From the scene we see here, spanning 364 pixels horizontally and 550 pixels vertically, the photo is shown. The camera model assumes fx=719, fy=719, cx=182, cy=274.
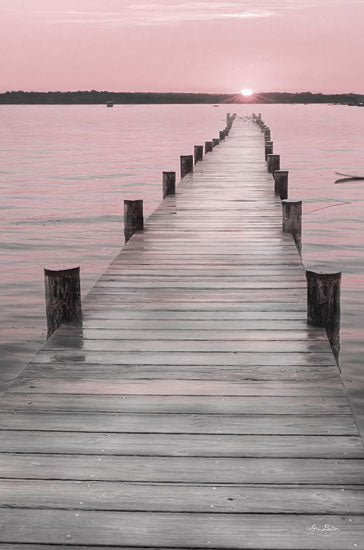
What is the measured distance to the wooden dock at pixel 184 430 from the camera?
9.95 feet

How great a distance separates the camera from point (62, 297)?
18.5 ft

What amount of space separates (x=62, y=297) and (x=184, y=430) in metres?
2.14

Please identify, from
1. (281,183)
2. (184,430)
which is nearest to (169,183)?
(281,183)

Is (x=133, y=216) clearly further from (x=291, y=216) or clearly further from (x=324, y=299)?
(x=324, y=299)

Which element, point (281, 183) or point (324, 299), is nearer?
point (324, 299)

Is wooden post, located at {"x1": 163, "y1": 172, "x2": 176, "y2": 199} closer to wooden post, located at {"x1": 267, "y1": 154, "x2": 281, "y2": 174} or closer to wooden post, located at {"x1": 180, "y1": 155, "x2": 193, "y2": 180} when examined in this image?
wooden post, located at {"x1": 267, "y1": 154, "x2": 281, "y2": 174}

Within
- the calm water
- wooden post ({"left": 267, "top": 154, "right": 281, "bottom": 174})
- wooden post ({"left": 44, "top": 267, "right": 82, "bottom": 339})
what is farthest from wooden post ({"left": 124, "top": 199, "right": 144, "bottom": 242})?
wooden post ({"left": 267, "top": 154, "right": 281, "bottom": 174})

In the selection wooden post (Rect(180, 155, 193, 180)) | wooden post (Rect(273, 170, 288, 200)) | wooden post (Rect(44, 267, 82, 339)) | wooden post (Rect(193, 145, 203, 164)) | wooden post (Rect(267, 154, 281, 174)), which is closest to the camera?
wooden post (Rect(44, 267, 82, 339))

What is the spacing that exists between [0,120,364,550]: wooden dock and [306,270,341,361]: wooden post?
13 cm

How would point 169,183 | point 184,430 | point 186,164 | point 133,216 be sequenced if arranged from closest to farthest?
point 184,430
point 133,216
point 169,183
point 186,164

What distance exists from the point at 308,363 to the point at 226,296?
1795 millimetres

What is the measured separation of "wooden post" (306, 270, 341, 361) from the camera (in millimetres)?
5434

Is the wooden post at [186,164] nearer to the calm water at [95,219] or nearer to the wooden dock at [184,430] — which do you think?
the calm water at [95,219]
